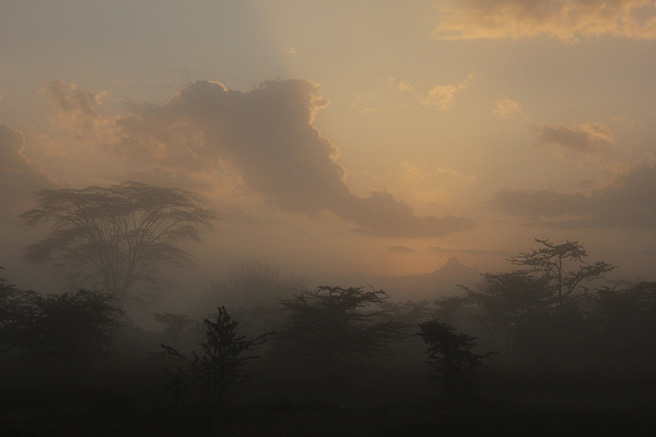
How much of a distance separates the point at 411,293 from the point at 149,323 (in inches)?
2383

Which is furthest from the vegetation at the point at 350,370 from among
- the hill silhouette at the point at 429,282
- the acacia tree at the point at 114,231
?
→ the hill silhouette at the point at 429,282

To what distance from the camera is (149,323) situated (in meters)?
76.6

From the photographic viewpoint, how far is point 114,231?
45.4 metres

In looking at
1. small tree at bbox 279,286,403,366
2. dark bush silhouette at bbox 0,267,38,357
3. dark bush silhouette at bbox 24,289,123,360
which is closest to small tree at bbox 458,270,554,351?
small tree at bbox 279,286,403,366

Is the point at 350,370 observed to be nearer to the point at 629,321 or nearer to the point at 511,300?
the point at 511,300

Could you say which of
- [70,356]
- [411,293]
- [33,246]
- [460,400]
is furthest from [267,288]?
[411,293]

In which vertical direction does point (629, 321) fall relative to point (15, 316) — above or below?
below

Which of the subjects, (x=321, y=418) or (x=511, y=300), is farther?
(x=511, y=300)

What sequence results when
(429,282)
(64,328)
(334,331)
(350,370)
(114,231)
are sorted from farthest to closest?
1. (429,282)
2. (114,231)
3. (350,370)
4. (334,331)
5. (64,328)

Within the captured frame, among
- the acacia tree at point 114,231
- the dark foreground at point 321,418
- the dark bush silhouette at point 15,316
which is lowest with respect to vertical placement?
the dark foreground at point 321,418

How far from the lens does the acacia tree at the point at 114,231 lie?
43250mm

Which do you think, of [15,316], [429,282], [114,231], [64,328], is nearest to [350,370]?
[64,328]

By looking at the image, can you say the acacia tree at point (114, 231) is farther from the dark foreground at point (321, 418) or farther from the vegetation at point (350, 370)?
the dark foreground at point (321, 418)

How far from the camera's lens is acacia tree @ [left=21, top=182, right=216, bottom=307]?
142 feet
